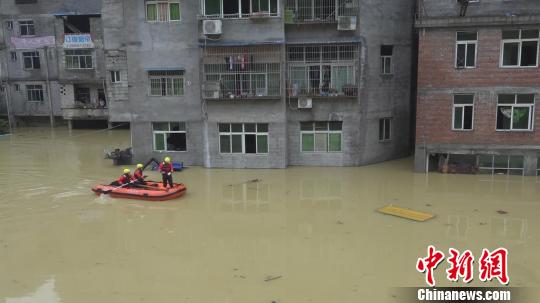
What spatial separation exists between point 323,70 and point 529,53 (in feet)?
23.6

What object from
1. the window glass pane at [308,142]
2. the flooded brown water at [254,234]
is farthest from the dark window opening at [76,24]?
the window glass pane at [308,142]

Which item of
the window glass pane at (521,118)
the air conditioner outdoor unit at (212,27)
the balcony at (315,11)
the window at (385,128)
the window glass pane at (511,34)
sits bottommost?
the window at (385,128)

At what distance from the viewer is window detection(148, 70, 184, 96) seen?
19078mm

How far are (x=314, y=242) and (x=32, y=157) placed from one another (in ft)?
56.6

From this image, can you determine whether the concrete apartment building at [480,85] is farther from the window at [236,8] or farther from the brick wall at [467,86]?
the window at [236,8]

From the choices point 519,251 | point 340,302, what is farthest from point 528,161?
point 340,302

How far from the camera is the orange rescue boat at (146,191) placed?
1459 centimetres

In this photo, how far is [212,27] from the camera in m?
17.9

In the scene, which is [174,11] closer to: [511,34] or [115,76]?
[115,76]

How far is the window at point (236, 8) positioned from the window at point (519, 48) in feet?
27.2

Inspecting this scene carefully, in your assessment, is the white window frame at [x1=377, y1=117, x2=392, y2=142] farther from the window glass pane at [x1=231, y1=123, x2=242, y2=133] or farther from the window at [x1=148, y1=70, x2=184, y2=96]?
the window at [x1=148, y1=70, x2=184, y2=96]

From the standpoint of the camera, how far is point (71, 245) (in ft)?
36.4

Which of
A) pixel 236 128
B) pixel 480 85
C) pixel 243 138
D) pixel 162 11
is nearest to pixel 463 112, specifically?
pixel 480 85

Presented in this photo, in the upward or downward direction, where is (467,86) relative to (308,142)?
upward
